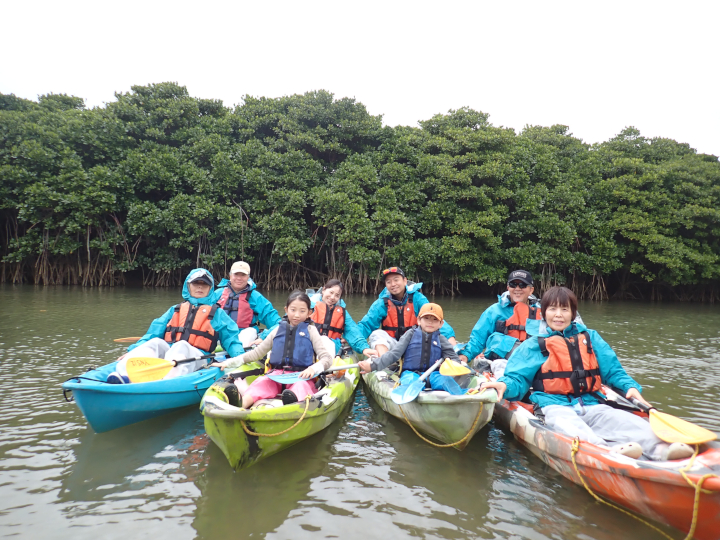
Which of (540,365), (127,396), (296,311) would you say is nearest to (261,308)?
(296,311)

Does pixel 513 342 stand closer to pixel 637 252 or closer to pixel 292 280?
pixel 292 280

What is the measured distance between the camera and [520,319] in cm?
524

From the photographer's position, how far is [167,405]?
394 cm

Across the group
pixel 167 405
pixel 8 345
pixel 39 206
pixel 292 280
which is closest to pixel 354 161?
pixel 292 280

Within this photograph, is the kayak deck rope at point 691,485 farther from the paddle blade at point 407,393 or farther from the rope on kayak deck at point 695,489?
the paddle blade at point 407,393

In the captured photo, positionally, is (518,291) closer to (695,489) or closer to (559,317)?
(559,317)

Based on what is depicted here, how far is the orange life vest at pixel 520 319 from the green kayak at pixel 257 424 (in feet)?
8.97

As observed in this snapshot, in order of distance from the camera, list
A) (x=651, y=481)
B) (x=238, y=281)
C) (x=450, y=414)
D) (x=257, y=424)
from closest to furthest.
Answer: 1. (x=651, y=481)
2. (x=257, y=424)
3. (x=450, y=414)
4. (x=238, y=281)

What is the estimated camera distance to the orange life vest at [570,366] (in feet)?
11.1

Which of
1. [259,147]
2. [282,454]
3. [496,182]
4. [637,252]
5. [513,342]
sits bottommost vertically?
[282,454]

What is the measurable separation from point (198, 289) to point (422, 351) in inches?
102

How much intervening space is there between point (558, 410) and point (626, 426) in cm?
47

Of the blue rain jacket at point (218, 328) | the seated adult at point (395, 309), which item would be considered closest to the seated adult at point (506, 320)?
the seated adult at point (395, 309)

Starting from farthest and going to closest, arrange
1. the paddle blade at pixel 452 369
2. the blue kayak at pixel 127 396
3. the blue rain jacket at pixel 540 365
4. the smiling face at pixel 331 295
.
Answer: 1. the smiling face at pixel 331 295
2. the paddle blade at pixel 452 369
3. the blue rain jacket at pixel 540 365
4. the blue kayak at pixel 127 396
